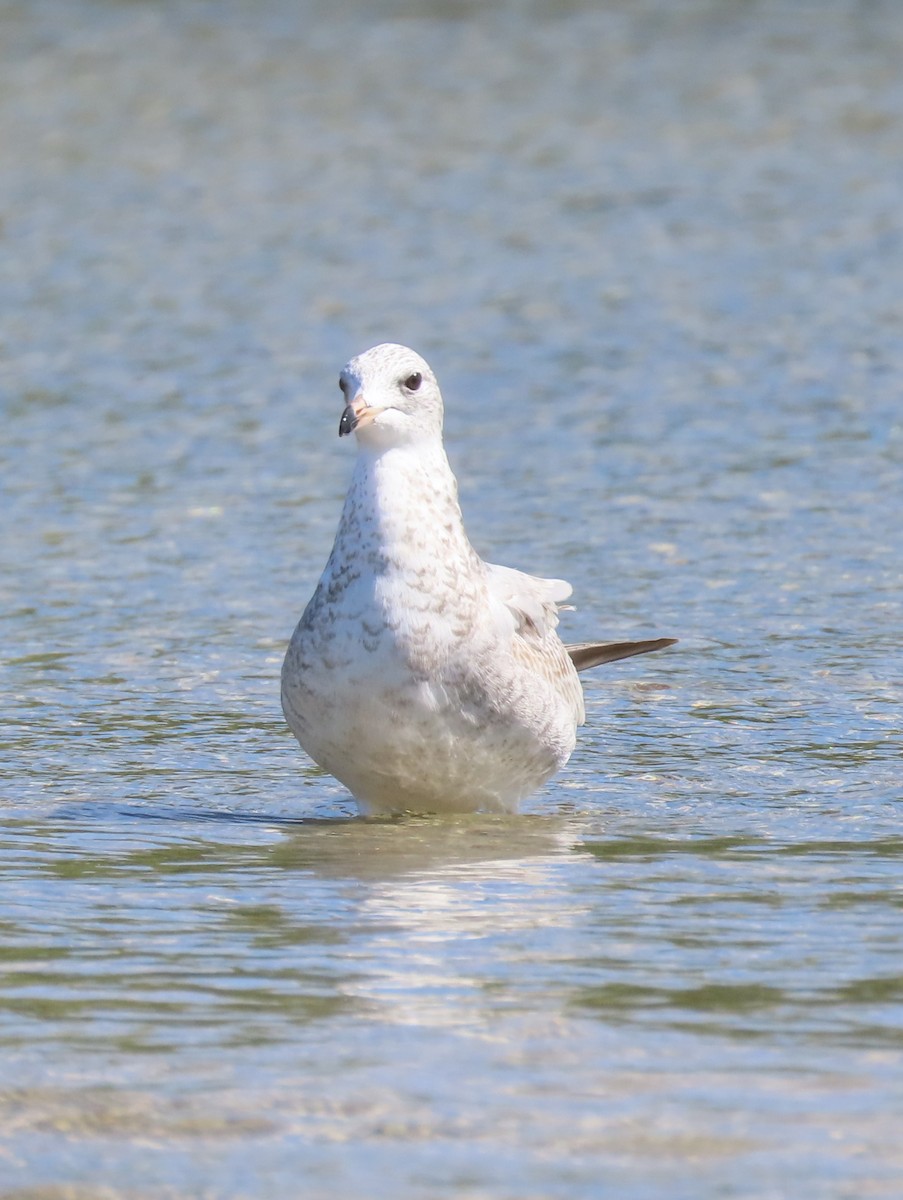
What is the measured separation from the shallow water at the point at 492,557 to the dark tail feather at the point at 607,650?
0.24 m

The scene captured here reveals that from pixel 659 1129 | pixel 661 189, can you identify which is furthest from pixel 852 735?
pixel 661 189

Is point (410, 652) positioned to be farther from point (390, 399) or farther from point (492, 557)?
point (492, 557)

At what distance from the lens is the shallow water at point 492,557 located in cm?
443

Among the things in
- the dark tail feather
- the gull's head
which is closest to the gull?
the gull's head

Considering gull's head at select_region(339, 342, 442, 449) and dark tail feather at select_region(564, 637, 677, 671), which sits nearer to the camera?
gull's head at select_region(339, 342, 442, 449)

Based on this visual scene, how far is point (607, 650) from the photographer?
8055 mm

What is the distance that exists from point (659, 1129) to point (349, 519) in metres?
2.80

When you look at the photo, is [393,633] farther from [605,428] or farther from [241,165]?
[241,165]

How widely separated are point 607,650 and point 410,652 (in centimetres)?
168

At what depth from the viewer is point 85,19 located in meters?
25.9

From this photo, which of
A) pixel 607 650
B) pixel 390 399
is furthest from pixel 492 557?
pixel 390 399

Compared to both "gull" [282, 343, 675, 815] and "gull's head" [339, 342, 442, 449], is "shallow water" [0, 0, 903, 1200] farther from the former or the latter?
"gull's head" [339, 342, 442, 449]

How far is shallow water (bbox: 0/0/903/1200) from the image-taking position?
Result: 443cm

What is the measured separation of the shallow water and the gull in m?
0.22
